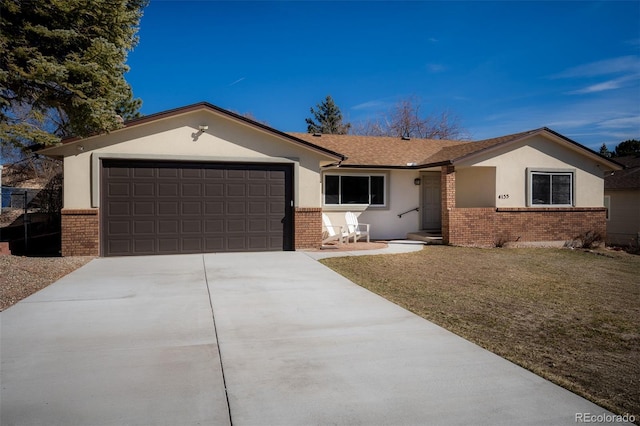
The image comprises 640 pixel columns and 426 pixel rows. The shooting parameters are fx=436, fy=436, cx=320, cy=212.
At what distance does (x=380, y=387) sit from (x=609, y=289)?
7.06 meters

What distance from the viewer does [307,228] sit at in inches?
509

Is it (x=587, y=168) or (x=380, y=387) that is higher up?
(x=587, y=168)

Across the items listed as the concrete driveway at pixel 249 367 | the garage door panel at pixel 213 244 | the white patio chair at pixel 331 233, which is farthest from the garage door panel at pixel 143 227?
the white patio chair at pixel 331 233

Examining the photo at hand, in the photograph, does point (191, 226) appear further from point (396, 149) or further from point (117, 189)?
point (396, 149)

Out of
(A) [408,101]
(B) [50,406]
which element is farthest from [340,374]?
(A) [408,101]

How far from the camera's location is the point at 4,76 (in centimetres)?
857

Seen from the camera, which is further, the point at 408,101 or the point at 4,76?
the point at 408,101

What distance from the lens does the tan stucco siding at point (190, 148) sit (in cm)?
1136

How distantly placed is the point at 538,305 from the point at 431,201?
10760 millimetres

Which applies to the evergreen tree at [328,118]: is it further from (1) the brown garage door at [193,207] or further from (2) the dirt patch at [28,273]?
(2) the dirt patch at [28,273]

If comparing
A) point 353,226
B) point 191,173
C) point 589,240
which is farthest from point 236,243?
point 589,240

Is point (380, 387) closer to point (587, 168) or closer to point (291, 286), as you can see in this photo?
point (291, 286)

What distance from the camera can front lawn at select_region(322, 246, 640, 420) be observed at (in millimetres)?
4203

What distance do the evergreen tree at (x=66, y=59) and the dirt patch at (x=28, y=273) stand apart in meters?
2.73
